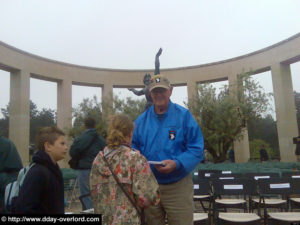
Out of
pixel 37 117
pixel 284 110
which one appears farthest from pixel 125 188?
pixel 37 117

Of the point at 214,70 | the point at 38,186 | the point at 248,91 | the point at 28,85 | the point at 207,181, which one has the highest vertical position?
the point at 214,70

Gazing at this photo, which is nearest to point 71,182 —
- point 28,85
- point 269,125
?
point 28,85

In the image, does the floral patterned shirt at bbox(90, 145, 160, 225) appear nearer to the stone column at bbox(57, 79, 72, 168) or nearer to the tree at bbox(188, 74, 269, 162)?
the tree at bbox(188, 74, 269, 162)

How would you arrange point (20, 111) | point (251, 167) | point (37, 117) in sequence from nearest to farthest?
point (251, 167), point (20, 111), point (37, 117)

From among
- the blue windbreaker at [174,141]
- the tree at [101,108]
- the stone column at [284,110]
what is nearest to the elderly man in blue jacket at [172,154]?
the blue windbreaker at [174,141]

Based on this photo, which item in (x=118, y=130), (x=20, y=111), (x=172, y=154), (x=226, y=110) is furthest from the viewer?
(x=20, y=111)

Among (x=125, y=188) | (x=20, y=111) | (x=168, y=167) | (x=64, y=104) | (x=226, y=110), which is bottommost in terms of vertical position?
(x=125, y=188)

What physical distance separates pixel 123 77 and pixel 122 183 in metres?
20.0

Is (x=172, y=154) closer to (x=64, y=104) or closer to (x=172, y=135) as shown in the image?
(x=172, y=135)

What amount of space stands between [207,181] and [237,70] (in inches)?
644

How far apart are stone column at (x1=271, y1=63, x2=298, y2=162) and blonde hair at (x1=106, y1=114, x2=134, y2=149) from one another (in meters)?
16.8

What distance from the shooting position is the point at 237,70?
64.8 ft

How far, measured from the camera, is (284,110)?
17.1 meters

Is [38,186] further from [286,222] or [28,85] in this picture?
[28,85]
